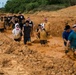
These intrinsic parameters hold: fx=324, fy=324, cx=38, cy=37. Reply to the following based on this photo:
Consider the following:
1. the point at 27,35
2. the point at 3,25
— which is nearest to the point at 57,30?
the point at 3,25

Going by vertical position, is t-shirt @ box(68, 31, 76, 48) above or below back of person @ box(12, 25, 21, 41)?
above

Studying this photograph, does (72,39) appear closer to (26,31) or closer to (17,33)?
(26,31)

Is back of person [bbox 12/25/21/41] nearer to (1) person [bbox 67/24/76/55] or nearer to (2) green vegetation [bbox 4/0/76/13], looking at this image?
(1) person [bbox 67/24/76/55]

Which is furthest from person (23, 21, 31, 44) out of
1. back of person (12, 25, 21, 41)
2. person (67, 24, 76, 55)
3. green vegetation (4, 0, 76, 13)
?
green vegetation (4, 0, 76, 13)

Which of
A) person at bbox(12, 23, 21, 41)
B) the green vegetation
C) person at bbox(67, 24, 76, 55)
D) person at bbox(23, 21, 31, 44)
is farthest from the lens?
the green vegetation

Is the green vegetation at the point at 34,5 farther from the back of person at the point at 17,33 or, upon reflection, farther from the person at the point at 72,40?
the person at the point at 72,40

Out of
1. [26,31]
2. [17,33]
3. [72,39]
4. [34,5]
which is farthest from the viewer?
[34,5]

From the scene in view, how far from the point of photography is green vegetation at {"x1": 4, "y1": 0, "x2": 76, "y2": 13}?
5821 centimetres

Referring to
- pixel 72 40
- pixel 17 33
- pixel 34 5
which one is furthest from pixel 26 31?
pixel 34 5

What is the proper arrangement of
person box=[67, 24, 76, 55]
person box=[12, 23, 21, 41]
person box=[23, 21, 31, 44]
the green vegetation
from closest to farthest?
person box=[67, 24, 76, 55] < person box=[23, 21, 31, 44] < person box=[12, 23, 21, 41] < the green vegetation

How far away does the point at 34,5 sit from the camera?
6425cm

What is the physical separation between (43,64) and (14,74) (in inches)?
69.7

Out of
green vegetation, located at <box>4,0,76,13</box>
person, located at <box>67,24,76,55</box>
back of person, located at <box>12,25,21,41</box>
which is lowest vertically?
green vegetation, located at <box>4,0,76,13</box>

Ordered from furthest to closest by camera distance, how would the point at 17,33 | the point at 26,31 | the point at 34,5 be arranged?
1. the point at 34,5
2. the point at 17,33
3. the point at 26,31
